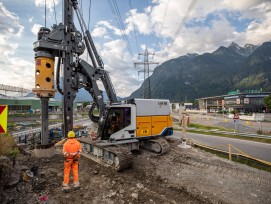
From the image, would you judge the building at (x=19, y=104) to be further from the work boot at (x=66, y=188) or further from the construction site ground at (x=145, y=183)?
the work boot at (x=66, y=188)

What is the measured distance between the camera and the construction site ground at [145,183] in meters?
5.78

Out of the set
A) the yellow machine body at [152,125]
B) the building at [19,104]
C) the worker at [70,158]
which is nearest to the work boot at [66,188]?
the worker at [70,158]

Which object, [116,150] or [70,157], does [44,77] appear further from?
[116,150]

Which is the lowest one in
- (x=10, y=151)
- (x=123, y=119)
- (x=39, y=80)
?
(x=10, y=151)

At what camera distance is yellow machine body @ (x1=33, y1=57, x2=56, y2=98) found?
9.28 m

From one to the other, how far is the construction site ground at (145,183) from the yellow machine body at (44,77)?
3353 millimetres

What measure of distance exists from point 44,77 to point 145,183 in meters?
6.83

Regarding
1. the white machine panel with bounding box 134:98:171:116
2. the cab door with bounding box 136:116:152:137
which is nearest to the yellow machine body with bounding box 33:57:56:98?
the white machine panel with bounding box 134:98:171:116

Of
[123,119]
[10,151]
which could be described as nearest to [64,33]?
[123,119]

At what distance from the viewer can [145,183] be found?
711cm

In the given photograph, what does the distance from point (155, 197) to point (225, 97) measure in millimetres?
109735

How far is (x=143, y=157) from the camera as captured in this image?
35.4ft

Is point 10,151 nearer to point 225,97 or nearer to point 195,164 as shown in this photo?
point 195,164

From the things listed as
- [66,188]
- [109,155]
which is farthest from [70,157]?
[109,155]
